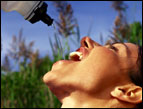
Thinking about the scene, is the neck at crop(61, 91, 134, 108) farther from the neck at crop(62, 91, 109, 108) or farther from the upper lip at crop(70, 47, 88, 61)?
the upper lip at crop(70, 47, 88, 61)

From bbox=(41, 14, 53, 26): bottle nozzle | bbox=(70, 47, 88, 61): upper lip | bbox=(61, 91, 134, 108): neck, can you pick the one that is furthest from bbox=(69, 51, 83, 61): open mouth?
bbox=(41, 14, 53, 26): bottle nozzle

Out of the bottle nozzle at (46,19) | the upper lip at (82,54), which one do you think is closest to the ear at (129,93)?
the upper lip at (82,54)

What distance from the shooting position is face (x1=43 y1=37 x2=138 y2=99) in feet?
3.29

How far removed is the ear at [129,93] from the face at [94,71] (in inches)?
0.9

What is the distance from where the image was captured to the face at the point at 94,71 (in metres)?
1.00

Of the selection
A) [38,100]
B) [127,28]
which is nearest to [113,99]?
[127,28]

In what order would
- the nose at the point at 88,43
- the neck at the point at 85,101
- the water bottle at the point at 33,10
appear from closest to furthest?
the neck at the point at 85,101 < the nose at the point at 88,43 < the water bottle at the point at 33,10

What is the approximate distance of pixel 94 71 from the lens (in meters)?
1.01

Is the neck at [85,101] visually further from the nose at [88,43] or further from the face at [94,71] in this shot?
the nose at [88,43]

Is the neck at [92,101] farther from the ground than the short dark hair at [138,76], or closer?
closer

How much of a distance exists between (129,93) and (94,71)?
0.16 m

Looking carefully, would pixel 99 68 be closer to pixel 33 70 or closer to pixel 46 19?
pixel 46 19

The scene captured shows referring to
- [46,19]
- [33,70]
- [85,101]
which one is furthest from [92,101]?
[33,70]

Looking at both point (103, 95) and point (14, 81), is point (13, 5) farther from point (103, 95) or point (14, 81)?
point (14, 81)
